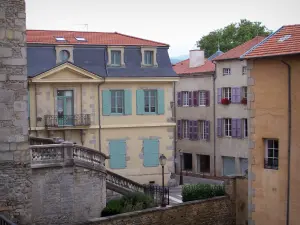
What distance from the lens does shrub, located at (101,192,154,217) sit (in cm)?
2183

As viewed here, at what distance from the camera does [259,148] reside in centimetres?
1944

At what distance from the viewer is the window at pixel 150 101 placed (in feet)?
108

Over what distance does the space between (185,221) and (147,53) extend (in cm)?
1519

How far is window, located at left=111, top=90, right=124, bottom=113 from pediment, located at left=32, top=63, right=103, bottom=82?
134cm

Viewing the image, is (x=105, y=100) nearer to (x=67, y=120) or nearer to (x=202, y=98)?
(x=67, y=120)

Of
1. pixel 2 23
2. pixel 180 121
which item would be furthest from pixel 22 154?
pixel 180 121

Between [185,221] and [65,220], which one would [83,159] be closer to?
[65,220]

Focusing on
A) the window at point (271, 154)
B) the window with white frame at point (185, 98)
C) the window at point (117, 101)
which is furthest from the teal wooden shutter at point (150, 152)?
the window at point (271, 154)

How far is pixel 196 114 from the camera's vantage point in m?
41.2

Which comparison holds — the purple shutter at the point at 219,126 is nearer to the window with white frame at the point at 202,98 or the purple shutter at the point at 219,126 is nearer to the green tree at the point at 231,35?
the window with white frame at the point at 202,98

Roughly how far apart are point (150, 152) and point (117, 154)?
1993 mm

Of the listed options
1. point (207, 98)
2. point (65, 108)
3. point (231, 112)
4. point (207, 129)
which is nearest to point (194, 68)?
point (207, 98)

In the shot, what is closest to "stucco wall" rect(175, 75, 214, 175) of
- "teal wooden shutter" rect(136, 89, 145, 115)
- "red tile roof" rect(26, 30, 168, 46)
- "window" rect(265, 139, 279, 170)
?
"red tile roof" rect(26, 30, 168, 46)

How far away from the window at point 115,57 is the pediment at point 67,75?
168 cm
